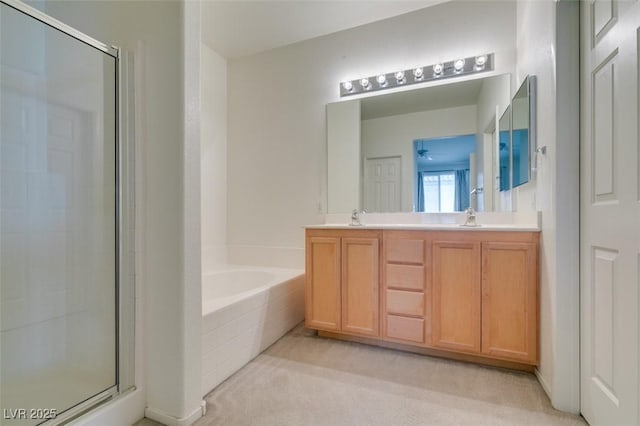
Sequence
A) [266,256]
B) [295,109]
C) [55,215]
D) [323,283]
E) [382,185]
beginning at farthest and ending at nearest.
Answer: [266,256], [295,109], [382,185], [323,283], [55,215]

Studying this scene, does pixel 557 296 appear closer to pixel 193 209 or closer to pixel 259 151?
pixel 193 209

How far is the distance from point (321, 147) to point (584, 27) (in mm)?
1988

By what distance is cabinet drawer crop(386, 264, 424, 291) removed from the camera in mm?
2004

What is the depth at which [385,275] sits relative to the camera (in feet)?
6.89

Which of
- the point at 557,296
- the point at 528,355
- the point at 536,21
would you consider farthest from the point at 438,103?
the point at 528,355

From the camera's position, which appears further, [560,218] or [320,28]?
[320,28]

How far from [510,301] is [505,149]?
3.66ft

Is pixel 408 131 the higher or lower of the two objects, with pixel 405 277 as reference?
higher

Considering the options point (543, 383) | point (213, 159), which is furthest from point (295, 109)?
point (543, 383)

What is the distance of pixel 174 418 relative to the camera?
1.37m

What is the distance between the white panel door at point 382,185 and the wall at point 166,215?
1614mm

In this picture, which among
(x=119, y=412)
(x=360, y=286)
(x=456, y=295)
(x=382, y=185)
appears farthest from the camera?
(x=382, y=185)

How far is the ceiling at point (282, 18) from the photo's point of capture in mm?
2482

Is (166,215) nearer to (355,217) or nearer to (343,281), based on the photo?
(343,281)
